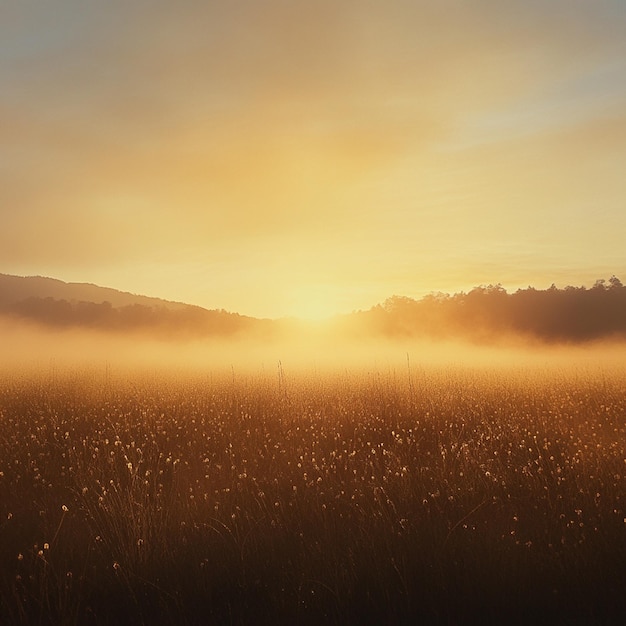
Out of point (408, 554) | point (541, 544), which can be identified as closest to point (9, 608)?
point (408, 554)

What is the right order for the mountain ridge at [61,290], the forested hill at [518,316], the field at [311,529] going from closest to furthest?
the field at [311,529] < the forested hill at [518,316] < the mountain ridge at [61,290]

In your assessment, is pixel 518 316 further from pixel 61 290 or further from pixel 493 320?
pixel 61 290

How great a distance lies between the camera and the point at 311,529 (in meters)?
4.25

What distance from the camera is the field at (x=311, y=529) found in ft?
10.7

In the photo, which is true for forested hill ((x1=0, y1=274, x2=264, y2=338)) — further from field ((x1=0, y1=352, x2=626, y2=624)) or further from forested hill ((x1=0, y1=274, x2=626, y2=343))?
field ((x1=0, y1=352, x2=626, y2=624))

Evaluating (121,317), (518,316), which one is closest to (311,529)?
(518,316)

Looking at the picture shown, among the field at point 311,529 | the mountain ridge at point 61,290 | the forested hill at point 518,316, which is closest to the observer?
the field at point 311,529

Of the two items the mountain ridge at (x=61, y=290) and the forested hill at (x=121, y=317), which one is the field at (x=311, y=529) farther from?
the mountain ridge at (x=61, y=290)

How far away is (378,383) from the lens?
13312mm

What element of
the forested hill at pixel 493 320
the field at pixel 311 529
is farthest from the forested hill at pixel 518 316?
the field at pixel 311 529

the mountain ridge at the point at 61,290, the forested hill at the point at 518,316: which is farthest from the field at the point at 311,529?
the mountain ridge at the point at 61,290

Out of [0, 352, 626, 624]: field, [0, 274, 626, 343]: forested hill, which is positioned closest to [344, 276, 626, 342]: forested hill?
[0, 274, 626, 343]: forested hill

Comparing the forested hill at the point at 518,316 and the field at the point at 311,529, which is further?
the forested hill at the point at 518,316

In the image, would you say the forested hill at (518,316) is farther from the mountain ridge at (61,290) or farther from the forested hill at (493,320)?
the mountain ridge at (61,290)
